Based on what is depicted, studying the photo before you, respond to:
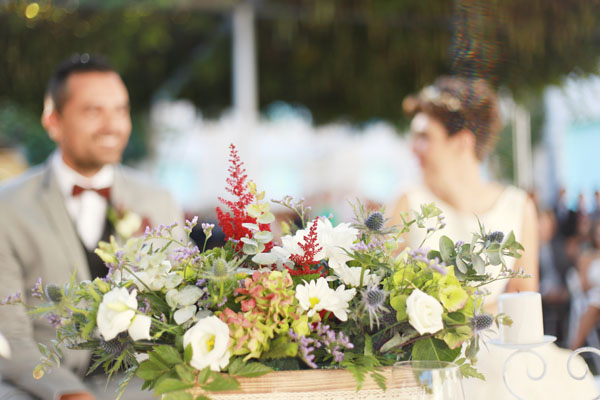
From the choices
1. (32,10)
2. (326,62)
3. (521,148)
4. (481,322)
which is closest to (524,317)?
(481,322)

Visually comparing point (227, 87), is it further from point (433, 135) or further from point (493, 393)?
point (493, 393)

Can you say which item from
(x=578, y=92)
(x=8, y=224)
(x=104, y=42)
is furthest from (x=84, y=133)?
(x=578, y=92)

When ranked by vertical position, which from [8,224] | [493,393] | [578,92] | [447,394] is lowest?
[493,393]

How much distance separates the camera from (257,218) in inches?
42.4

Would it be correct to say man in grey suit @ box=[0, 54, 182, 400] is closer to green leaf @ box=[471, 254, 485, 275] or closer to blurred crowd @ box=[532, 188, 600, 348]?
green leaf @ box=[471, 254, 485, 275]

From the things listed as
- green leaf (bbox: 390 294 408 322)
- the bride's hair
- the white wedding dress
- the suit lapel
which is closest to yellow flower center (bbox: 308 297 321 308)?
green leaf (bbox: 390 294 408 322)

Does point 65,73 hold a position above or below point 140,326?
above

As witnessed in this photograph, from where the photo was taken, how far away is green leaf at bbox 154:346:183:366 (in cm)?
99

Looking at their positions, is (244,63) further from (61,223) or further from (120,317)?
(120,317)

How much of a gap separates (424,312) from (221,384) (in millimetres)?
299

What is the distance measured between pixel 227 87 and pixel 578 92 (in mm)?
3447

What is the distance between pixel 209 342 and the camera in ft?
3.26

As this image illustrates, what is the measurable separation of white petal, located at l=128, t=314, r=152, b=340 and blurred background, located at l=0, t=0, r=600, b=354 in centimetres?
241

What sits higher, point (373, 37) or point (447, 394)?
point (373, 37)
